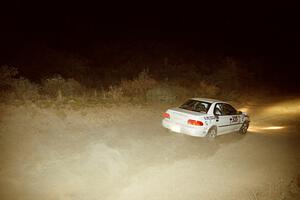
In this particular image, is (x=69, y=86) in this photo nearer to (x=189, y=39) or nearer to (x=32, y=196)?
(x=32, y=196)

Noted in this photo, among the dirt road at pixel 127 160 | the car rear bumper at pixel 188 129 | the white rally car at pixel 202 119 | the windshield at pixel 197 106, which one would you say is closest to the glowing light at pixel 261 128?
the dirt road at pixel 127 160

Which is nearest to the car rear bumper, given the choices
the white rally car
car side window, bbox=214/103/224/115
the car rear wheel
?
the white rally car

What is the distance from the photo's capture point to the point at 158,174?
24.5ft

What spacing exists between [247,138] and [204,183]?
544cm

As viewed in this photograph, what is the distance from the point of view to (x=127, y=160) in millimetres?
8281

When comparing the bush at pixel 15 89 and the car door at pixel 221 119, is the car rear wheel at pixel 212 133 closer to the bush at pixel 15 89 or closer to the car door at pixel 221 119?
the car door at pixel 221 119

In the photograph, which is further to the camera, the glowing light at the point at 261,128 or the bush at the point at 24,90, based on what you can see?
the glowing light at the point at 261,128

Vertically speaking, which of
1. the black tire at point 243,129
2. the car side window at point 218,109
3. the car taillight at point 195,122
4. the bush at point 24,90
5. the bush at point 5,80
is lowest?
the car taillight at point 195,122

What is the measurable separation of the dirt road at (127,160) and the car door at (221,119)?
1.56 ft

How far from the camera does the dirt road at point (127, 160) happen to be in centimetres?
654

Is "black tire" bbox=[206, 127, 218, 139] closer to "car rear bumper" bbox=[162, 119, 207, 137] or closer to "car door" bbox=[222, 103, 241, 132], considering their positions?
"car rear bumper" bbox=[162, 119, 207, 137]

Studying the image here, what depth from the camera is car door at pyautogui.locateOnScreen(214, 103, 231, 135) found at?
10.8m

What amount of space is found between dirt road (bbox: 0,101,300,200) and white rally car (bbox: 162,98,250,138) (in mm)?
484

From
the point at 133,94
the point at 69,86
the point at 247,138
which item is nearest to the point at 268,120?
the point at 247,138
